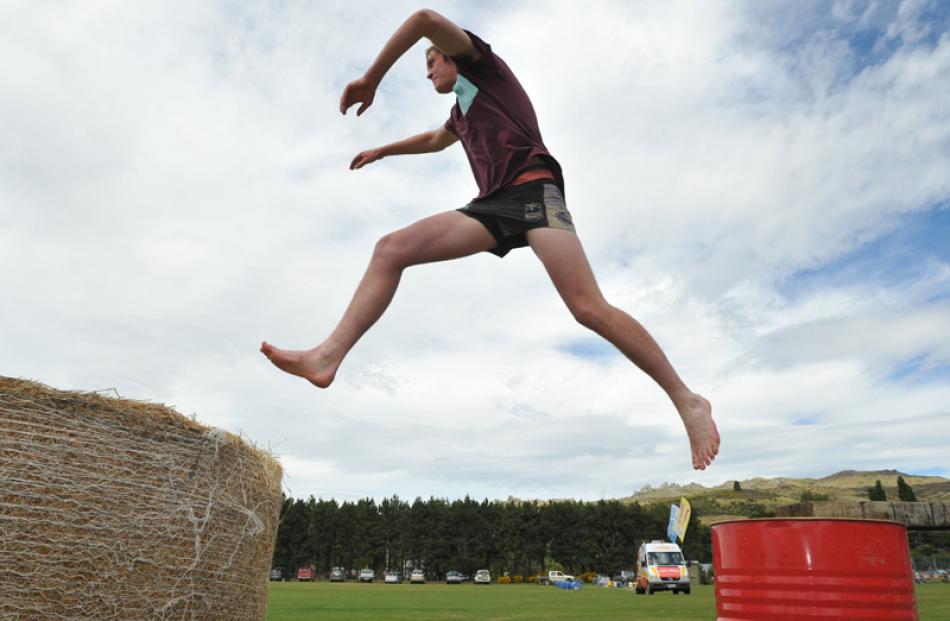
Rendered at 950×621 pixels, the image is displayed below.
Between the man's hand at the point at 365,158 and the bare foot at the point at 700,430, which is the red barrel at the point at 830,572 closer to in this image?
the bare foot at the point at 700,430

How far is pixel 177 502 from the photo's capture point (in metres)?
3.04

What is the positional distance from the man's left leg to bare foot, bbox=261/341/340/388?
0.91m

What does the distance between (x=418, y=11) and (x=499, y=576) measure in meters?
80.3

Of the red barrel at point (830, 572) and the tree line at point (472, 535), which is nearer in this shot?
the red barrel at point (830, 572)

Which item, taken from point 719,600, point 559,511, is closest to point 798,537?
point 719,600

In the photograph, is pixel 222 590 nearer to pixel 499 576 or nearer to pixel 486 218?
pixel 486 218

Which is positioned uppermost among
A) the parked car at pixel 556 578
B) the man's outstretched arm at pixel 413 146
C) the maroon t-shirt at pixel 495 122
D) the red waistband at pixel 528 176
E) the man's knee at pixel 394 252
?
the man's outstretched arm at pixel 413 146

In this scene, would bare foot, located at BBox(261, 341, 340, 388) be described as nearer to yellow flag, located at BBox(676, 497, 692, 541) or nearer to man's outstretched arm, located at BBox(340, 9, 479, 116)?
man's outstretched arm, located at BBox(340, 9, 479, 116)

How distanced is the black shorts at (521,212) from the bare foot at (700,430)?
92 cm

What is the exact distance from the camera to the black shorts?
276 cm

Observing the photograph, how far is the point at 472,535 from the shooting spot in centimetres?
7456

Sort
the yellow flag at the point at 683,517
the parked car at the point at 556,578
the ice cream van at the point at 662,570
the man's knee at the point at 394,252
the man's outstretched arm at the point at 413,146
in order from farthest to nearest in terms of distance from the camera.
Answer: the parked car at the point at 556,578, the yellow flag at the point at 683,517, the ice cream van at the point at 662,570, the man's outstretched arm at the point at 413,146, the man's knee at the point at 394,252

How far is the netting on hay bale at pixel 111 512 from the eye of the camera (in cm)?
275

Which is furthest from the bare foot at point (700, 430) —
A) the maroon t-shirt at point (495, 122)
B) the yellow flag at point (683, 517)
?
the yellow flag at point (683, 517)
